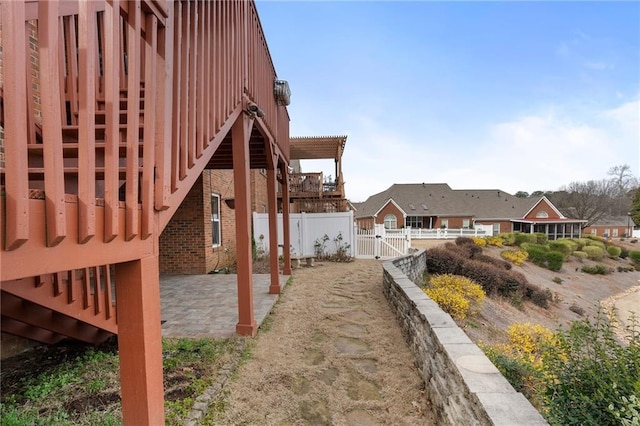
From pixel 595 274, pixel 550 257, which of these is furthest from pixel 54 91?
pixel 595 274

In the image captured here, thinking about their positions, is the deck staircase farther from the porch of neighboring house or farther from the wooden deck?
the porch of neighboring house

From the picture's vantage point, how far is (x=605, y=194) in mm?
42000

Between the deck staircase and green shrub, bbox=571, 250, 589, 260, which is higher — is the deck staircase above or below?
above

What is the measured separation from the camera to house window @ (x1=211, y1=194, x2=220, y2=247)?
8945 millimetres

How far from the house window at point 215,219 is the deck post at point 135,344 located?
725 centimetres

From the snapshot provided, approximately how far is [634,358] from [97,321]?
14.6 ft

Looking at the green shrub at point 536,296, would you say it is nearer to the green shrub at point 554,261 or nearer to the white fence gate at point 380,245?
the white fence gate at point 380,245

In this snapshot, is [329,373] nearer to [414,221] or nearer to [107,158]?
[107,158]

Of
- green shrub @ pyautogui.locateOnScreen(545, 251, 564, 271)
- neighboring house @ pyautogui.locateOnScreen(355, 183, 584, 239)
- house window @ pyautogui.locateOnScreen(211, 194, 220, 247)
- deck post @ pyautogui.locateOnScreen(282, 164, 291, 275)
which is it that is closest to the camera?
deck post @ pyautogui.locateOnScreen(282, 164, 291, 275)

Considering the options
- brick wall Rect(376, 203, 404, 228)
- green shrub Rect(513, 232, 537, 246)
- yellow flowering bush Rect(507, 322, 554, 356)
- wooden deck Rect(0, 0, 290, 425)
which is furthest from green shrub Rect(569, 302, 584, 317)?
brick wall Rect(376, 203, 404, 228)

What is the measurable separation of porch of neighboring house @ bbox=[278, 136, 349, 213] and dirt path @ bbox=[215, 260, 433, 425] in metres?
8.69

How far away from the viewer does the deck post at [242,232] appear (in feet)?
13.2

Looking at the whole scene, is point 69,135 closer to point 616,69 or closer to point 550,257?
point 616,69

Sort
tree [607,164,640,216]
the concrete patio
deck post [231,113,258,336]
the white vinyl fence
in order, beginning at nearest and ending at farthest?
deck post [231,113,258,336]
the concrete patio
the white vinyl fence
tree [607,164,640,216]
